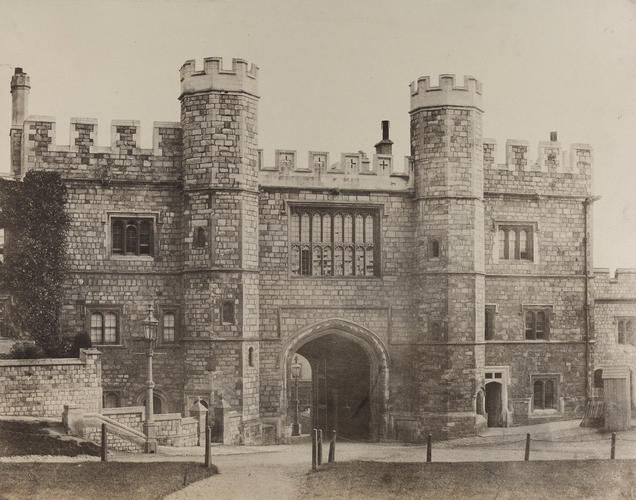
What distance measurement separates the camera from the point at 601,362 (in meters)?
31.6

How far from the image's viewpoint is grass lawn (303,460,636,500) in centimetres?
1734

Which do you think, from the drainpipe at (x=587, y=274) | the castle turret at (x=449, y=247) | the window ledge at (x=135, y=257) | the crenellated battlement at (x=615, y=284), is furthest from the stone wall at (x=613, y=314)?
the window ledge at (x=135, y=257)

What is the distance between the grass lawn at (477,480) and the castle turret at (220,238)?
6171mm

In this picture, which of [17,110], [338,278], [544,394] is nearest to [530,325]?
[544,394]

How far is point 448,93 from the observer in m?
26.7

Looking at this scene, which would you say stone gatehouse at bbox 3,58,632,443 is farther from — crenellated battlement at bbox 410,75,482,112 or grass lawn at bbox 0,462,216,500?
grass lawn at bbox 0,462,216,500

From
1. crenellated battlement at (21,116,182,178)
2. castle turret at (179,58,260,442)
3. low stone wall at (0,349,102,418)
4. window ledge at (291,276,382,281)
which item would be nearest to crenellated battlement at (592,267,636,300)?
window ledge at (291,276,382,281)

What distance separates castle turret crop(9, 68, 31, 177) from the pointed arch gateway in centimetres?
1025

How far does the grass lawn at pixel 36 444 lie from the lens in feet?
64.7

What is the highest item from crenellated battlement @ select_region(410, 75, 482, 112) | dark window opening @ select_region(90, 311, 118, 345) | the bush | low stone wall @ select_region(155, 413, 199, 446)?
crenellated battlement @ select_region(410, 75, 482, 112)

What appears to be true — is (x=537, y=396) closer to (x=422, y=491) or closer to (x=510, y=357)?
(x=510, y=357)

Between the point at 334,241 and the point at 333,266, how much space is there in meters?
0.77

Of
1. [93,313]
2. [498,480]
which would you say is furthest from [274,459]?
[93,313]

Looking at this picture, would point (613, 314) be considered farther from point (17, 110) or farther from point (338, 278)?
point (17, 110)
